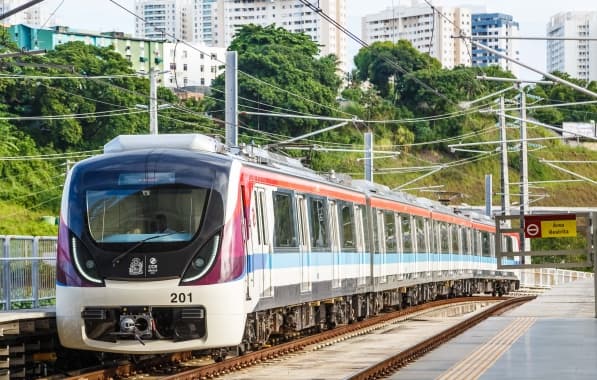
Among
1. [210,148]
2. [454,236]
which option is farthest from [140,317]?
[454,236]

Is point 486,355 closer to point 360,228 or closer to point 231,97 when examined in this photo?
point 360,228

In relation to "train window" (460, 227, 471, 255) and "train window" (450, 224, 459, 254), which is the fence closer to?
"train window" (460, 227, 471, 255)

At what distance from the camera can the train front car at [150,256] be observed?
61.7 ft

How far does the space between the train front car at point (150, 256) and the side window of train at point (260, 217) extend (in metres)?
1.61

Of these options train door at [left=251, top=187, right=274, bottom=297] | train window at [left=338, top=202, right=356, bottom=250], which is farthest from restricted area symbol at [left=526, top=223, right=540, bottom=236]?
train door at [left=251, top=187, right=274, bottom=297]

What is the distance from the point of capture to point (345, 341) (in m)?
27.3

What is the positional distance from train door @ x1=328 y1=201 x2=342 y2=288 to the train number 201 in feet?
29.9

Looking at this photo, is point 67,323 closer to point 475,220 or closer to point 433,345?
point 433,345

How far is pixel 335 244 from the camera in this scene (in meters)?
28.2

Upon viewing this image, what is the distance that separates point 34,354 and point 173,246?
248 centimetres

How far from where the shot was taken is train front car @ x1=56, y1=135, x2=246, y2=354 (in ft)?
61.7

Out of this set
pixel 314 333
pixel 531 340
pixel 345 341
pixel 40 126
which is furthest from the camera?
pixel 40 126

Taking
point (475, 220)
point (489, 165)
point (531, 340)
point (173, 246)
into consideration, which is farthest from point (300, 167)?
point (489, 165)

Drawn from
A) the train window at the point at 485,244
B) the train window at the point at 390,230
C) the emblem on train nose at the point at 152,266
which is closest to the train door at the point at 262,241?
the emblem on train nose at the point at 152,266
